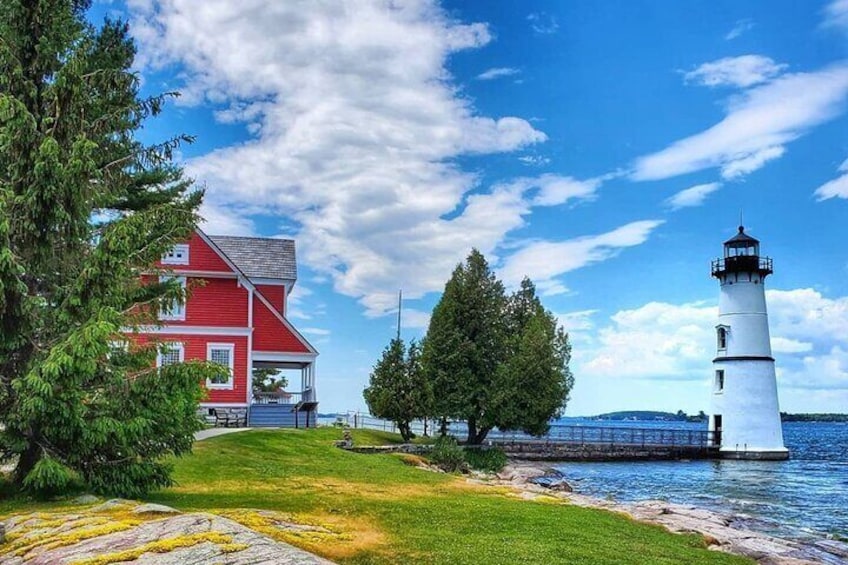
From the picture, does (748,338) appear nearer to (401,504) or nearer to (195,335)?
(195,335)

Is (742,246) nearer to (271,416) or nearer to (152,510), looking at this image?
(271,416)

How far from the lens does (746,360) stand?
47594 millimetres

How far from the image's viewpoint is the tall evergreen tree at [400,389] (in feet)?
128

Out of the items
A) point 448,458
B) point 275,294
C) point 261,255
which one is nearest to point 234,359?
point 275,294

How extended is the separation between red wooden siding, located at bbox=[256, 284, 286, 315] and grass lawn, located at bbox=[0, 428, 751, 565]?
15.5 metres

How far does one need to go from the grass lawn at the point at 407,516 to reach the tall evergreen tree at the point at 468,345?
19.0 metres

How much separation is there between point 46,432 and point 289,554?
7.65m

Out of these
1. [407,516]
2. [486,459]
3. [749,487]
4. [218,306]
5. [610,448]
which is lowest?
[749,487]

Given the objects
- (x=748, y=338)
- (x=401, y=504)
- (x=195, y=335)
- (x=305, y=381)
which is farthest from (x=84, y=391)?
(x=748, y=338)

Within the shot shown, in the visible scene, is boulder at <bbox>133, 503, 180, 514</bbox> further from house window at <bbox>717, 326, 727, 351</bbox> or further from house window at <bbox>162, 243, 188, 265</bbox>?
house window at <bbox>717, 326, 727, 351</bbox>

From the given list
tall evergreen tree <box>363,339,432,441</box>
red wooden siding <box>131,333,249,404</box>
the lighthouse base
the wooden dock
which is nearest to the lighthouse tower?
the lighthouse base

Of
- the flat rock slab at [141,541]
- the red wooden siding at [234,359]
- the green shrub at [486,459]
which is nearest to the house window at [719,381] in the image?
the green shrub at [486,459]

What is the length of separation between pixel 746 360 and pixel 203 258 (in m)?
33.6

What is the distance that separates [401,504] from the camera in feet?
51.0
